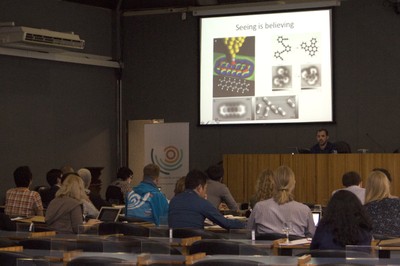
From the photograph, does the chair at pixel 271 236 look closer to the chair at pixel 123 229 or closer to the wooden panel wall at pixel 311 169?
the chair at pixel 123 229

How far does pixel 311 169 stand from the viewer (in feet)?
44.3

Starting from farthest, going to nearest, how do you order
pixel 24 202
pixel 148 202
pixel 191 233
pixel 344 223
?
pixel 24 202 < pixel 148 202 < pixel 191 233 < pixel 344 223

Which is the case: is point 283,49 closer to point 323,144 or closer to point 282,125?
point 282,125

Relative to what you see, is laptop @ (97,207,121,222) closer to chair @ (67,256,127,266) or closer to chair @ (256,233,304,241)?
chair @ (256,233,304,241)

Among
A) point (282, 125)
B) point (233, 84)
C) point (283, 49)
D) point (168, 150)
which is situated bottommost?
point (168, 150)

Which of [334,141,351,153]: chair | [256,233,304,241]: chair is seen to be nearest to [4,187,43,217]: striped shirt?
[256,233,304,241]: chair

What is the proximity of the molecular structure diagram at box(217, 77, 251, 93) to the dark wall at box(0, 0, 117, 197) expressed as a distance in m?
2.52

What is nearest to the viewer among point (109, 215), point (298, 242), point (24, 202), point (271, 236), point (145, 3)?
point (298, 242)

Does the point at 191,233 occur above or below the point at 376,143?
below

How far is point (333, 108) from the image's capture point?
14875 millimetres

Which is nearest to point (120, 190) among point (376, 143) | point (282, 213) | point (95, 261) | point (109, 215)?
point (109, 215)

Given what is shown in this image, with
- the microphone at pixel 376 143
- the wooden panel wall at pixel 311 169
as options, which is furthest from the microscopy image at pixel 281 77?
the wooden panel wall at pixel 311 169

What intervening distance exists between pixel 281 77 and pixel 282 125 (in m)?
0.84

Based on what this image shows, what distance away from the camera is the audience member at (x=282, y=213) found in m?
7.36
